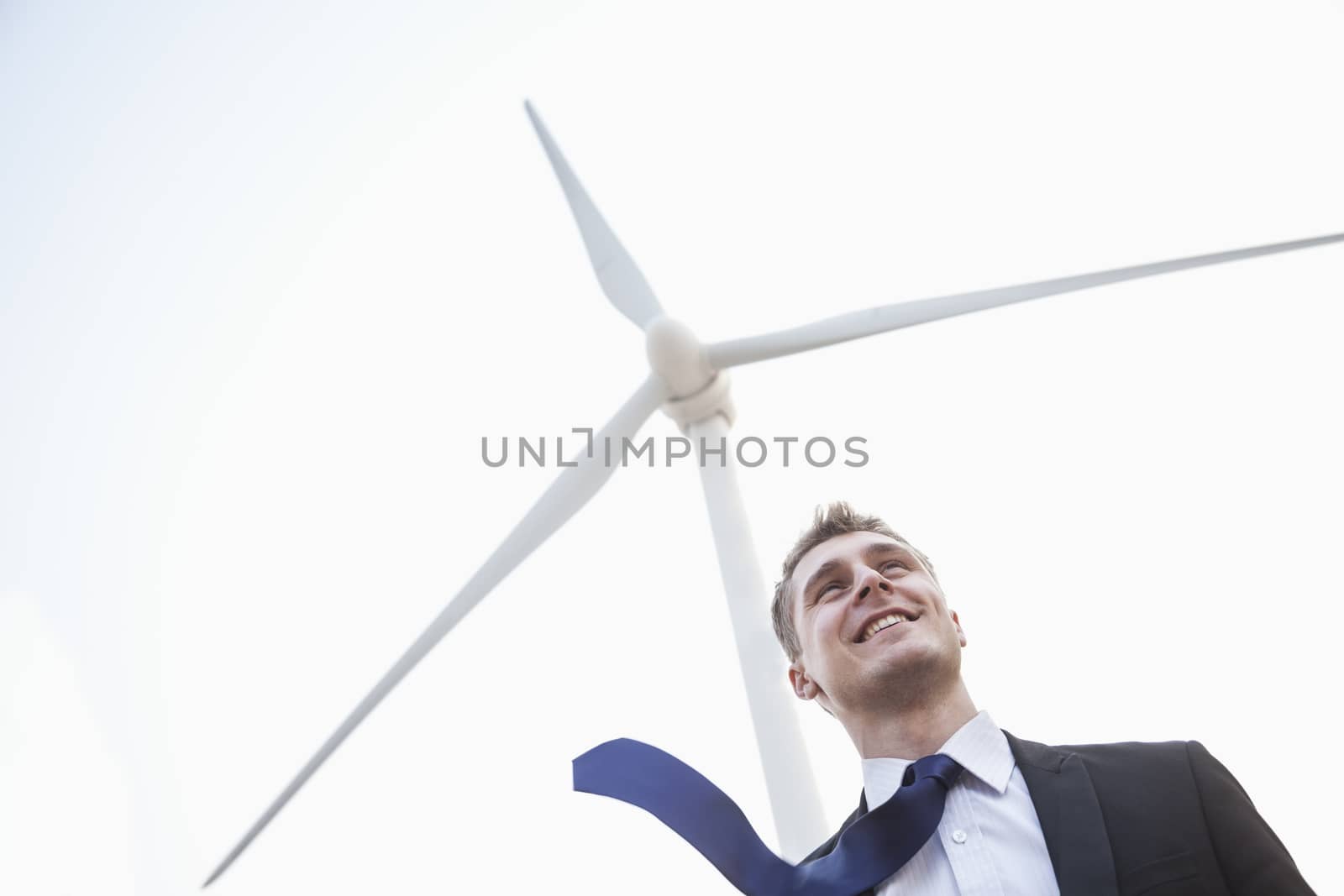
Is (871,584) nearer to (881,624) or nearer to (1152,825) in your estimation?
(881,624)

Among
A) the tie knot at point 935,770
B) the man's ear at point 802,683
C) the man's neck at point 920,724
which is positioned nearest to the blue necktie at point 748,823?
the tie knot at point 935,770

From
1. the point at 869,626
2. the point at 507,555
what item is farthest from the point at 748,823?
the point at 507,555

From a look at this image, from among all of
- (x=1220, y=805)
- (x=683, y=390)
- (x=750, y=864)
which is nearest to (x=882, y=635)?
(x=750, y=864)

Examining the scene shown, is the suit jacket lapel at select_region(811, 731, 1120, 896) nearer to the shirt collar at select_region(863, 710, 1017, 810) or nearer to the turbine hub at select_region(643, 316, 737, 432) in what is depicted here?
the shirt collar at select_region(863, 710, 1017, 810)

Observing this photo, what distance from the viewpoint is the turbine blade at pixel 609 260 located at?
8.93 metres

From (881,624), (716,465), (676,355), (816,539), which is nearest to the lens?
(881,624)

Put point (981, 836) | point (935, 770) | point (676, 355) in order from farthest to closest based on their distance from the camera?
1. point (676, 355)
2. point (935, 770)
3. point (981, 836)

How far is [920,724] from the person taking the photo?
10.7 feet

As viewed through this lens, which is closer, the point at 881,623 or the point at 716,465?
the point at 881,623

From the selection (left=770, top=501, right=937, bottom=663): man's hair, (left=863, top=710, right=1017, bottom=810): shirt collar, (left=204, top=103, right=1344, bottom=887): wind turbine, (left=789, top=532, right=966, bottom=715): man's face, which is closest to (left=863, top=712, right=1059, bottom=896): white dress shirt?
(left=863, top=710, right=1017, bottom=810): shirt collar

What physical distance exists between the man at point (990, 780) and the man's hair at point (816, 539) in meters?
0.24

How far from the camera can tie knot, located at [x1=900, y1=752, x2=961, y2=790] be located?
2923mm

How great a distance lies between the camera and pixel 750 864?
10.3 feet

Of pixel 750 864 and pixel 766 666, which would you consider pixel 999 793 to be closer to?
pixel 750 864
